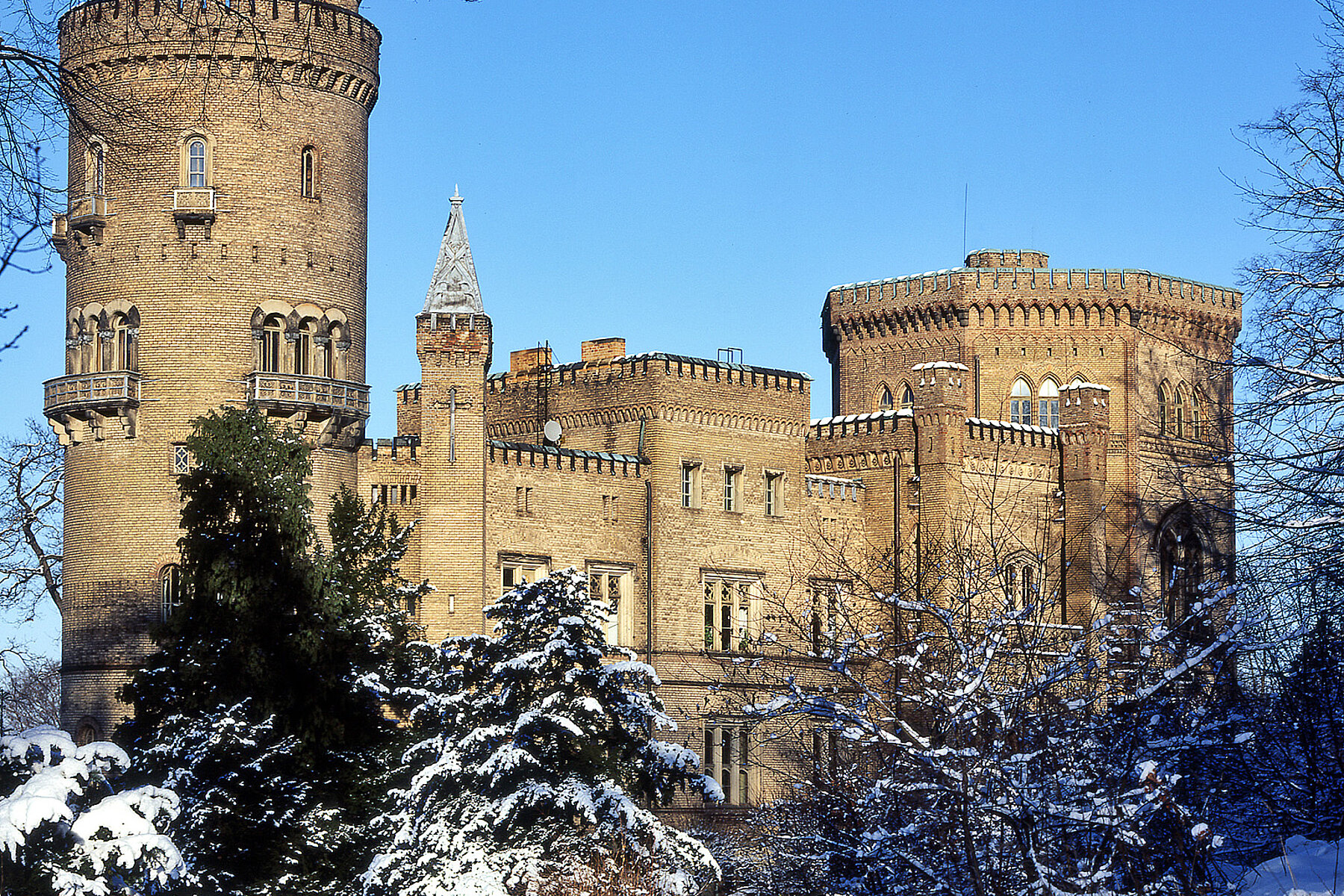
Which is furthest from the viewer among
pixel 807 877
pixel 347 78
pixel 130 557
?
pixel 347 78

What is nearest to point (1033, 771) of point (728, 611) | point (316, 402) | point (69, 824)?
point (69, 824)

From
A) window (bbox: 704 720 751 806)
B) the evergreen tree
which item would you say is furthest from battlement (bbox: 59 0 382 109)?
window (bbox: 704 720 751 806)

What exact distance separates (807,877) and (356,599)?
12970 millimetres

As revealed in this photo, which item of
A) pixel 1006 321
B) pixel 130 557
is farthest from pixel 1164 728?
pixel 1006 321

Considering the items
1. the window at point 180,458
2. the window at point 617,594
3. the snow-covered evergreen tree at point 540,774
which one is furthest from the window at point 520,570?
the snow-covered evergreen tree at point 540,774

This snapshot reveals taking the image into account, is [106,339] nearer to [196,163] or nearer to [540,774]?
[196,163]

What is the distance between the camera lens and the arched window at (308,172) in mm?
38031

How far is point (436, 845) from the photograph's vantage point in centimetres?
2667

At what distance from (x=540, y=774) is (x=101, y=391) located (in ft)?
46.7

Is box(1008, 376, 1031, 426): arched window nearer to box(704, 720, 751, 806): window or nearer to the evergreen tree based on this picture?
box(704, 720, 751, 806): window

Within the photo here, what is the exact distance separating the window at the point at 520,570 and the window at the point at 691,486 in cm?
473

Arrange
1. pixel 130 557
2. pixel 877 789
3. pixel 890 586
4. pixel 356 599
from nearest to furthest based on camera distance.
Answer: pixel 877 789 → pixel 356 599 → pixel 130 557 → pixel 890 586

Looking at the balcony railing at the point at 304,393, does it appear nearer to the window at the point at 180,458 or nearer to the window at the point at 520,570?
the window at the point at 180,458

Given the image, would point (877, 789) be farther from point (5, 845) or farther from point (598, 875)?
point (598, 875)
